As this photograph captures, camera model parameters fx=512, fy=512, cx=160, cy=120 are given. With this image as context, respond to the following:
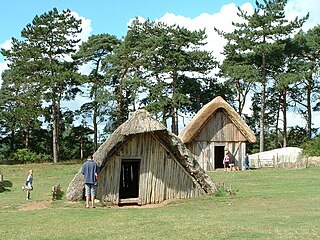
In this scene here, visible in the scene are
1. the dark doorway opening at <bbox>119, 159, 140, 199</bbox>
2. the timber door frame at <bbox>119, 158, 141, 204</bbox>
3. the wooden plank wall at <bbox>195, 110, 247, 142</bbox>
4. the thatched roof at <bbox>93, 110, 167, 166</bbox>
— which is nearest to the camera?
the thatched roof at <bbox>93, 110, 167, 166</bbox>

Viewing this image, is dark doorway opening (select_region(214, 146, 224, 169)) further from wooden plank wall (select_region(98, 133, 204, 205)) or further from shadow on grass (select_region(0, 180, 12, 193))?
wooden plank wall (select_region(98, 133, 204, 205))

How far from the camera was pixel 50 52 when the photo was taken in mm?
47719

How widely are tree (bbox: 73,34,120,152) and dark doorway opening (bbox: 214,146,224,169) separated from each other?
1698 cm

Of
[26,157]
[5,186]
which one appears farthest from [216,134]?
[26,157]

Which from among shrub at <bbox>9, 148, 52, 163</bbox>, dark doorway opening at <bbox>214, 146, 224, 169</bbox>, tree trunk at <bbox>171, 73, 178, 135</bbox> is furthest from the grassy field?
shrub at <bbox>9, 148, 52, 163</bbox>

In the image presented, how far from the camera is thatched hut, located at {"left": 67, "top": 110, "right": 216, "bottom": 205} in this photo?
1931cm

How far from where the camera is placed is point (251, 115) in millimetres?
60781

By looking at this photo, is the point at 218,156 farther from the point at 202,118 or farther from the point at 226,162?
the point at 202,118

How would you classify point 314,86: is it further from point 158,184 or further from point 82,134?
point 158,184

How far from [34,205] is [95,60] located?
38349 mm

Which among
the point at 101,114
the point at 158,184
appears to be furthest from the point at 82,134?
the point at 158,184

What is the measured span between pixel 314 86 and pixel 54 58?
28276mm

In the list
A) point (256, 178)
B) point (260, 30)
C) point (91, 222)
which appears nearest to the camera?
point (91, 222)

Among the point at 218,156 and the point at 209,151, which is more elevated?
the point at 209,151
